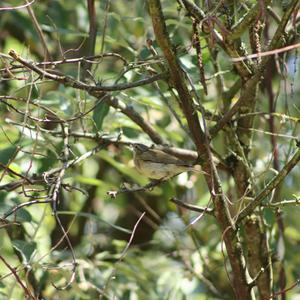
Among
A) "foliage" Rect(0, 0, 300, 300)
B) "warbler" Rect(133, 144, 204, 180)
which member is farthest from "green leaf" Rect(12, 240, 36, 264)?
"warbler" Rect(133, 144, 204, 180)

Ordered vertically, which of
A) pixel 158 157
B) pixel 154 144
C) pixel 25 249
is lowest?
pixel 25 249

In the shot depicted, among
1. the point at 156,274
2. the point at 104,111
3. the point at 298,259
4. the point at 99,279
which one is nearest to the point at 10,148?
the point at 104,111

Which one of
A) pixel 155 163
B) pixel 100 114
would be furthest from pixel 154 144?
pixel 155 163

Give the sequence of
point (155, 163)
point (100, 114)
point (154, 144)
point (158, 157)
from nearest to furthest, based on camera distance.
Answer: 1. point (100, 114)
2. point (154, 144)
3. point (158, 157)
4. point (155, 163)

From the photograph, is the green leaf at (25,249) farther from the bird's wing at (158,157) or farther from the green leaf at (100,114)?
the bird's wing at (158,157)

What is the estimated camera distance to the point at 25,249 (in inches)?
116

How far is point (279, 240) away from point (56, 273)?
1032 millimetres

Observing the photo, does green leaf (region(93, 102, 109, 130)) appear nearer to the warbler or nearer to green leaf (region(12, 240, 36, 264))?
the warbler

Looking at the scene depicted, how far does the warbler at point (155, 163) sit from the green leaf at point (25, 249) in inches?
27.3

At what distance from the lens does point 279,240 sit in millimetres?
3273

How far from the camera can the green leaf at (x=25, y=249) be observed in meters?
2.92

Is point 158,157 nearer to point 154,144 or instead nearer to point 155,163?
point 155,163

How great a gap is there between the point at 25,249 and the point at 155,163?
3.30 feet

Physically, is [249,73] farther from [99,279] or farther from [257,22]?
[99,279]
